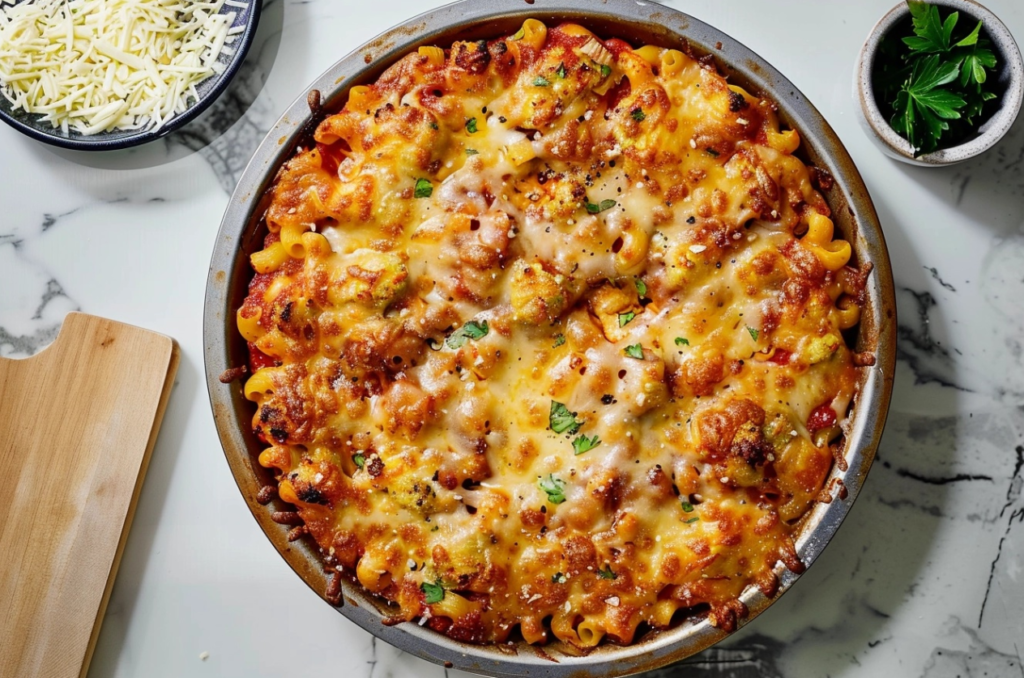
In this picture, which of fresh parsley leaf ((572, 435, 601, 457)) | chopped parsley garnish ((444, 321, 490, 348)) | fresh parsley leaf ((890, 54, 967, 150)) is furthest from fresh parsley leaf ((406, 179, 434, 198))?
fresh parsley leaf ((890, 54, 967, 150))

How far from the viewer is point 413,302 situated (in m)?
2.71

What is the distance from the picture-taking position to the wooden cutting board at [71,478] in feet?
10.9

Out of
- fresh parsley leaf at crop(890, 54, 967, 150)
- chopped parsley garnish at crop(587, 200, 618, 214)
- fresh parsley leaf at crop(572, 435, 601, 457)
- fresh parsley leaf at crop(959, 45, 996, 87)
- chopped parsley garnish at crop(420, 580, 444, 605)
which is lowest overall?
chopped parsley garnish at crop(420, 580, 444, 605)

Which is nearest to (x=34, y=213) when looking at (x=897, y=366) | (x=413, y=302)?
(x=413, y=302)

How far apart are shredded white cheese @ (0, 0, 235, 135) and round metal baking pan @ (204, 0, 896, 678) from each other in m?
0.68

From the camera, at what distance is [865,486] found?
10.6 feet

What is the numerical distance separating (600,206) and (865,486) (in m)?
1.50

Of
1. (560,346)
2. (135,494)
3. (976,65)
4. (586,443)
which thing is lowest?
(135,494)

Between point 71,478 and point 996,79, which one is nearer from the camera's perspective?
point 996,79

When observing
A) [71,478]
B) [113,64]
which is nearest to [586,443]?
[71,478]

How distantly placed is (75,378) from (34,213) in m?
0.72

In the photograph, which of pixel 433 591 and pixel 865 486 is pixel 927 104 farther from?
pixel 433 591

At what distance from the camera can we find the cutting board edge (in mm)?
3334

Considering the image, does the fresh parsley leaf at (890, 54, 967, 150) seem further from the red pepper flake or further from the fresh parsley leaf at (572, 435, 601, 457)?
the fresh parsley leaf at (572, 435, 601, 457)
